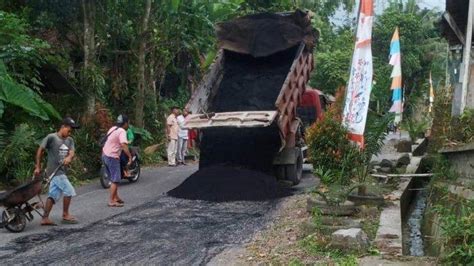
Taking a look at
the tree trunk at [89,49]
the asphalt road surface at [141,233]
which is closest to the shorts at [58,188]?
the asphalt road surface at [141,233]

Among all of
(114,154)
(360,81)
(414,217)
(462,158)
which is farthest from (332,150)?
(114,154)

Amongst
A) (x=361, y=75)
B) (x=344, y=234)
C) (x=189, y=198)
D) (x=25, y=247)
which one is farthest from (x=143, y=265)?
(x=361, y=75)

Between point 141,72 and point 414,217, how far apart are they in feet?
30.3

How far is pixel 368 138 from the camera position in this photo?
35.2 ft

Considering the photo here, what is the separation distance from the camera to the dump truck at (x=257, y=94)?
37.6 ft

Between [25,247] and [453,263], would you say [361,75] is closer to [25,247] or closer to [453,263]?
[453,263]

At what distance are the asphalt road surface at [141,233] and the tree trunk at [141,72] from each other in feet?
21.3

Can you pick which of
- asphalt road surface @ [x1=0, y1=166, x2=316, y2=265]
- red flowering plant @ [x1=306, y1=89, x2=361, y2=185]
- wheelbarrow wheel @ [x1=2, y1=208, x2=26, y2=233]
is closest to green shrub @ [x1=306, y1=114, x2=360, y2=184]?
red flowering plant @ [x1=306, y1=89, x2=361, y2=185]

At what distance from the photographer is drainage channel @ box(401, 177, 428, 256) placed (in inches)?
356

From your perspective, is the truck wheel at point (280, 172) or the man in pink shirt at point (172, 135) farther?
the man in pink shirt at point (172, 135)

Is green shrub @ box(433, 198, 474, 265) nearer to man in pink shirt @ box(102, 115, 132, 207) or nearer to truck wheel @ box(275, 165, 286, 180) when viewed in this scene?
man in pink shirt @ box(102, 115, 132, 207)

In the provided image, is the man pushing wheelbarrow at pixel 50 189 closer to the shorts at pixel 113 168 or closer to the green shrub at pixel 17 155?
the shorts at pixel 113 168

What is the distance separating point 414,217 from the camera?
1167 cm

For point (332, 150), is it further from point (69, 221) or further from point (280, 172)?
point (69, 221)
